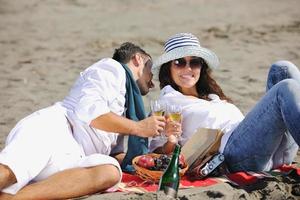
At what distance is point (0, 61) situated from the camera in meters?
10.1

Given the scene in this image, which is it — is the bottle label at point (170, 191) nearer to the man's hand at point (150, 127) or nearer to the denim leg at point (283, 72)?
the man's hand at point (150, 127)

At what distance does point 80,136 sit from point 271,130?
1.42 meters

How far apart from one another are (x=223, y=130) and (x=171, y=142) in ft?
1.45

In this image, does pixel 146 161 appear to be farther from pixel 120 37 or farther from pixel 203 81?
pixel 120 37

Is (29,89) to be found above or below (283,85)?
below

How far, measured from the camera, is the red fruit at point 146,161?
191 inches

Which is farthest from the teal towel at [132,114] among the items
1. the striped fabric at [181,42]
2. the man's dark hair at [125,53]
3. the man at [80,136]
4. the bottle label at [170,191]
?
the bottle label at [170,191]

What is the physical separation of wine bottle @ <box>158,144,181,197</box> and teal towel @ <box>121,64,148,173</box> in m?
0.66

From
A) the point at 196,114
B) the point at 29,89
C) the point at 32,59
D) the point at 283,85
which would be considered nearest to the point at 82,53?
the point at 32,59

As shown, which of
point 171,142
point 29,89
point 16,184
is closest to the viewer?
point 16,184

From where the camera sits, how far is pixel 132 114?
5219 mm

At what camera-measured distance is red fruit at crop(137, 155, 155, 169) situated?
4844 mm

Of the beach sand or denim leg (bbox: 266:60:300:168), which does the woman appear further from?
the beach sand

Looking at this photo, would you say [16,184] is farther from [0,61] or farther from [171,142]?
[0,61]
